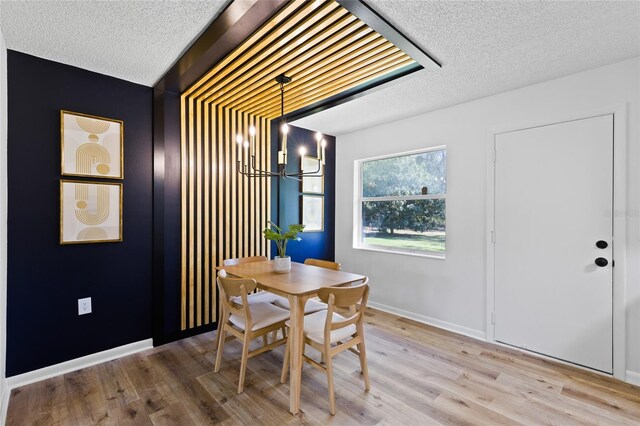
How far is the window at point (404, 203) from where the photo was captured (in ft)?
11.6

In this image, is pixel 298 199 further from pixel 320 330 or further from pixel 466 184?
pixel 320 330

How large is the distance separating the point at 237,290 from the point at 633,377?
3083 mm

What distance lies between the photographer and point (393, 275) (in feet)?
12.6

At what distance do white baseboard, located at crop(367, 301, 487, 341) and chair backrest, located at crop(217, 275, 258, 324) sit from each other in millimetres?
2263

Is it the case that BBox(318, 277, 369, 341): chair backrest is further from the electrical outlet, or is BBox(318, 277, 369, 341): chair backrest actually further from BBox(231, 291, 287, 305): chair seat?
the electrical outlet

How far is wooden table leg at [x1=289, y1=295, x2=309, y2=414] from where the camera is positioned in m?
1.93

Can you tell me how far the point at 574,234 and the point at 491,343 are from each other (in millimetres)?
1291

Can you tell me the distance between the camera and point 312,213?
14.2 ft

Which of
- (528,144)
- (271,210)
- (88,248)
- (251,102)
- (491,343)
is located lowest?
(491,343)

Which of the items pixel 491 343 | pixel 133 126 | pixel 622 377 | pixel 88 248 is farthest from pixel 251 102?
pixel 622 377

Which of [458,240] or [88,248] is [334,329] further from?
[88,248]

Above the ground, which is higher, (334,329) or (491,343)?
(334,329)

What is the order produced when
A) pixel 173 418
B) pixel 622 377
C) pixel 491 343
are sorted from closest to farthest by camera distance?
pixel 173 418
pixel 622 377
pixel 491 343

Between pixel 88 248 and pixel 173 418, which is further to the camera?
pixel 88 248
